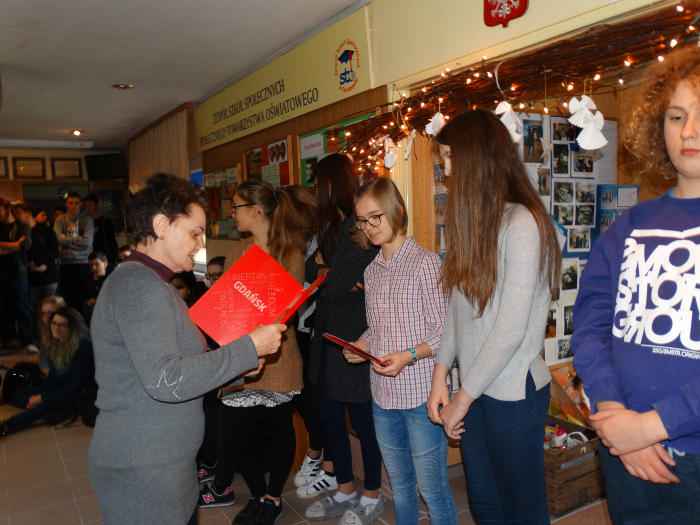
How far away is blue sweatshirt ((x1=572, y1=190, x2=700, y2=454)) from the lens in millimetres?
1014

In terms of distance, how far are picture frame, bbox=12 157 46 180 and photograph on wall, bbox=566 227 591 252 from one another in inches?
393

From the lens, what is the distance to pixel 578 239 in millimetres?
2867

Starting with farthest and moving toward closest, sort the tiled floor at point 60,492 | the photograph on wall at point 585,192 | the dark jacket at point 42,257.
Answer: the dark jacket at point 42,257 → the photograph on wall at point 585,192 → the tiled floor at point 60,492

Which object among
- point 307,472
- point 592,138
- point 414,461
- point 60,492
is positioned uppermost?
point 592,138

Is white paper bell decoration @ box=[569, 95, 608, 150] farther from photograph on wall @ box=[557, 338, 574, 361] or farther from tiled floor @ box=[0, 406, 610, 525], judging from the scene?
tiled floor @ box=[0, 406, 610, 525]

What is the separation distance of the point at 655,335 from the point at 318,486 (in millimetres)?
2182

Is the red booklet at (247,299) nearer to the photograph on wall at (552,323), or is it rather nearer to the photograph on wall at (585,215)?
the photograph on wall at (552,323)

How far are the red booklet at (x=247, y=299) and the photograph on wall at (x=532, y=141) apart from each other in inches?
59.5

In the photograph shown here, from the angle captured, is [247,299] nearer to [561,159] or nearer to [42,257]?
[561,159]

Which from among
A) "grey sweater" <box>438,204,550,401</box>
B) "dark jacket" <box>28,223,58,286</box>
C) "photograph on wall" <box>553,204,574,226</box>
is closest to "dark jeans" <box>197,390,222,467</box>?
"grey sweater" <box>438,204,550,401</box>

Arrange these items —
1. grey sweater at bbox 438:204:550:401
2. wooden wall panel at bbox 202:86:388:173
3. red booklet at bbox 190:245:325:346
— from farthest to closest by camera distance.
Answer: wooden wall panel at bbox 202:86:388:173, red booklet at bbox 190:245:325:346, grey sweater at bbox 438:204:550:401

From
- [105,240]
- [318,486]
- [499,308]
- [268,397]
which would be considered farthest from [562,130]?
[105,240]

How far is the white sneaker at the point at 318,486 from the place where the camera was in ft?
9.20

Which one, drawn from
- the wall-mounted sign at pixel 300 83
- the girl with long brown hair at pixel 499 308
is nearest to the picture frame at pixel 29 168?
the wall-mounted sign at pixel 300 83
